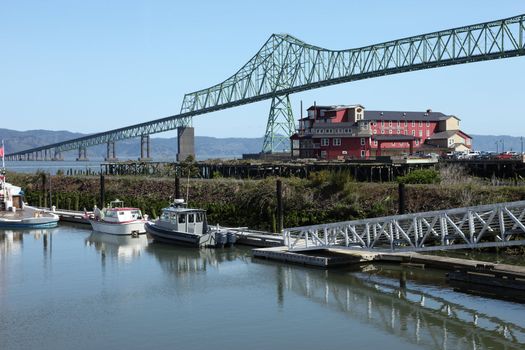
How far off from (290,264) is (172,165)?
4687cm

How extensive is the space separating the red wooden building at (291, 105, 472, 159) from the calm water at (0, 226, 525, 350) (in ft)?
138

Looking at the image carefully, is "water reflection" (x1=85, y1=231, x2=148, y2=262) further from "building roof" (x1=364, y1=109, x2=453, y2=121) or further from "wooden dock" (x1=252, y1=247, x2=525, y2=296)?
"building roof" (x1=364, y1=109, x2=453, y2=121)

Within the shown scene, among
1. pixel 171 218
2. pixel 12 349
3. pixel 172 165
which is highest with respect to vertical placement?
pixel 172 165

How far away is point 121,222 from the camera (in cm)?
5084

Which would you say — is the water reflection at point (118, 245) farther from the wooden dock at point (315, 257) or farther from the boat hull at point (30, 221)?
the wooden dock at point (315, 257)

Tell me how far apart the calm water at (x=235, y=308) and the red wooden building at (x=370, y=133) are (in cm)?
4200

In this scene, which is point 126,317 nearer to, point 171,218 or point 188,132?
point 171,218

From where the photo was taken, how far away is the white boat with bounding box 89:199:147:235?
5072 centimetres

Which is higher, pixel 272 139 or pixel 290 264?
pixel 272 139

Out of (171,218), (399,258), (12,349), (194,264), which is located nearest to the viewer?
(12,349)

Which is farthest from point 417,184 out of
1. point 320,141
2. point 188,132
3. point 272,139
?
point 188,132

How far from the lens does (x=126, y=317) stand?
87.4 feet

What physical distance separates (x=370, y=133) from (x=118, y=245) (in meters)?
41.2

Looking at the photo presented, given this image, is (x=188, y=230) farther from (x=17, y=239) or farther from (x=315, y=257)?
(x=17, y=239)
